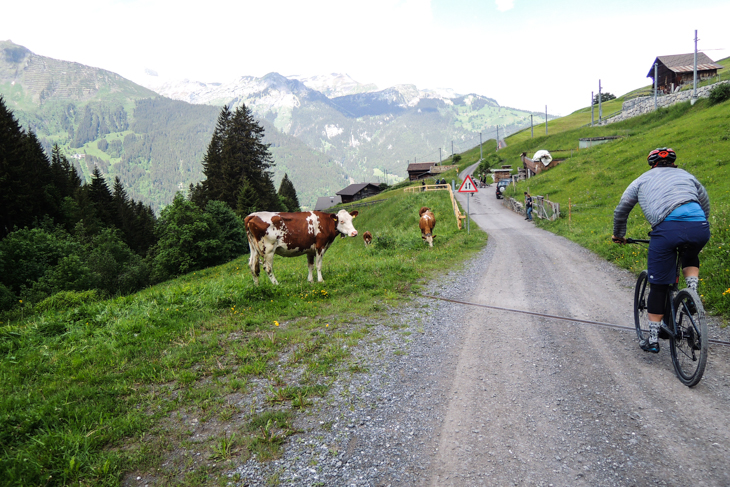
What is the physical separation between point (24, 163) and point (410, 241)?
47.9 metres

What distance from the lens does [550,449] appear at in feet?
12.0

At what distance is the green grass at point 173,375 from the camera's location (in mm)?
3703

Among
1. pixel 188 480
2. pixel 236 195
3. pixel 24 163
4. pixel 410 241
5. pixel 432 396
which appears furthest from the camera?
pixel 236 195

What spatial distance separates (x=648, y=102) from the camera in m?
61.4

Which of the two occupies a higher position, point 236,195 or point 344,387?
point 236,195

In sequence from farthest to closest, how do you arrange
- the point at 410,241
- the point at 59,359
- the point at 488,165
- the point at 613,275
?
the point at 488,165 < the point at 410,241 < the point at 613,275 < the point at 59,359

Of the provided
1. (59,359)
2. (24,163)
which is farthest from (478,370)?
(24,163)

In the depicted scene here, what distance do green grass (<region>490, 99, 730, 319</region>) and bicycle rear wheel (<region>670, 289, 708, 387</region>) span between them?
306cm

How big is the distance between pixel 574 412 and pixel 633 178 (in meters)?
28.8

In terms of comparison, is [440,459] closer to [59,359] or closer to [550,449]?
[550,449]

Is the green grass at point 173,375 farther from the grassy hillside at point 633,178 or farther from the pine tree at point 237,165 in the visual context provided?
the pine tree at point 237,165

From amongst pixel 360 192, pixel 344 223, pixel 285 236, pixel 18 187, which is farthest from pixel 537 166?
pixel 360 192

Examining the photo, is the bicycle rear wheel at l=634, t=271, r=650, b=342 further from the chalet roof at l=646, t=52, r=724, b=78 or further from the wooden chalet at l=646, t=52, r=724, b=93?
the chalet roof at l=646, t=52, r=724, b=78

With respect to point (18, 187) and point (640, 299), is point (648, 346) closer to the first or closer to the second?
point (640, 299)
